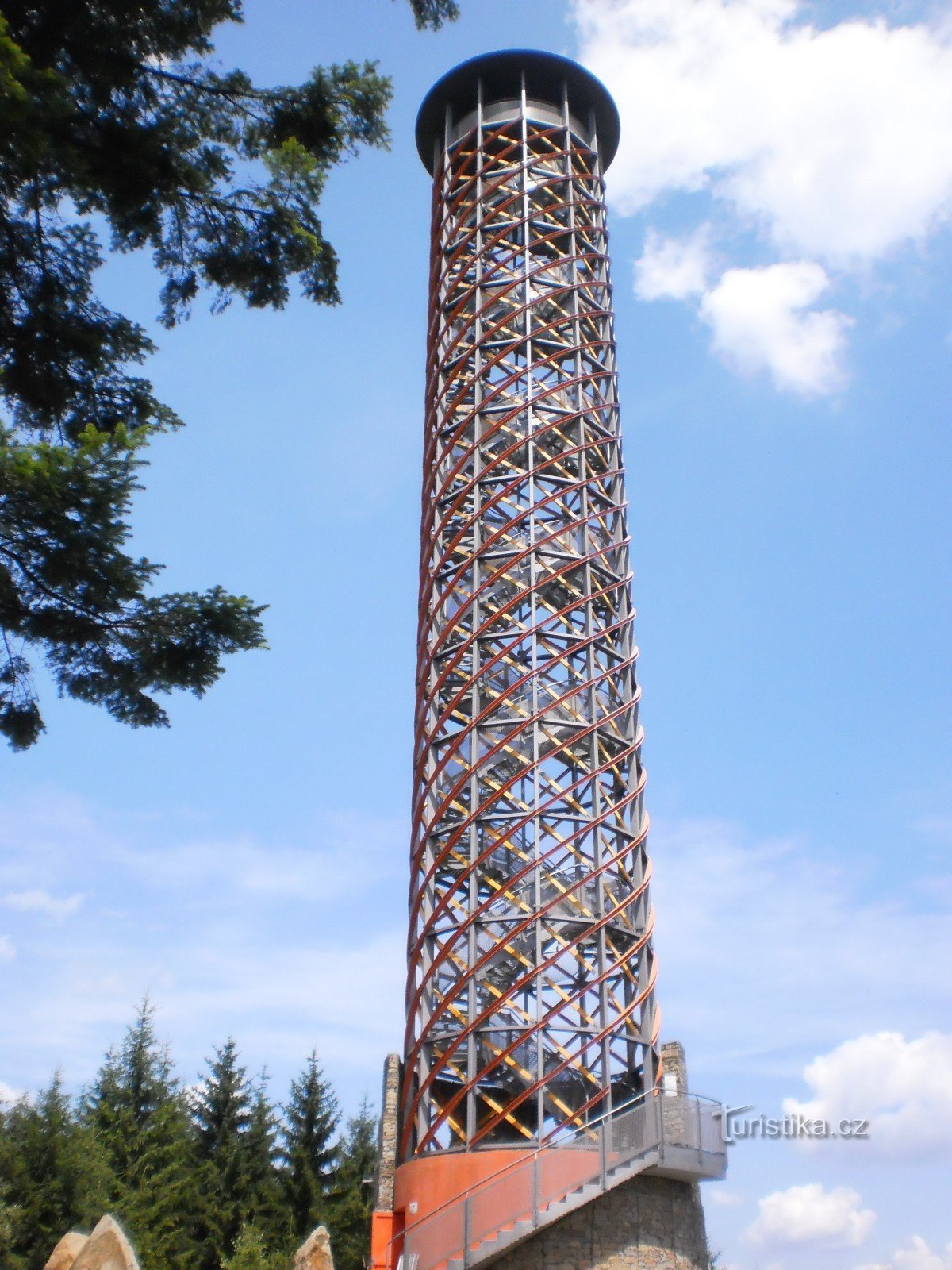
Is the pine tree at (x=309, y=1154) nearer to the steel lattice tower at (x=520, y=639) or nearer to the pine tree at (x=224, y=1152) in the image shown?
the pine tree at (x=224, y=1152)

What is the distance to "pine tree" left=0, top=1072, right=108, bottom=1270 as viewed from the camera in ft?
58.9

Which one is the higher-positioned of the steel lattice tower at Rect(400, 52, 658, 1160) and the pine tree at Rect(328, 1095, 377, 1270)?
the steel lattice tower at Rect(400, 52, 658, 1160)

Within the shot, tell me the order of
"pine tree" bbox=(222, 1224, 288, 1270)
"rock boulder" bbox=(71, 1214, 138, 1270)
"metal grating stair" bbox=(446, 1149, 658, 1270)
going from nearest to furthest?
1. "rock boulder" bbox=(71, 1214, 138, 1270)
2. "metal grating stair" bbox=(446, 1149, 658, 1270)
3. "pine tree" bbox=(222, 1224, 288, 1270)

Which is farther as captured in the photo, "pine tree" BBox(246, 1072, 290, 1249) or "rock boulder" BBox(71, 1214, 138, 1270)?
"pine tree" BBox(246, 1072, 290, 1249)

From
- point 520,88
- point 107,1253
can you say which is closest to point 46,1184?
point 107,1253

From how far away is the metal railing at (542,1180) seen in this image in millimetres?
12133

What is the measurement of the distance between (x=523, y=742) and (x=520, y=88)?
11.7 m

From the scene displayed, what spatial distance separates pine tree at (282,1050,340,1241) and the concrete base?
9.62 meters

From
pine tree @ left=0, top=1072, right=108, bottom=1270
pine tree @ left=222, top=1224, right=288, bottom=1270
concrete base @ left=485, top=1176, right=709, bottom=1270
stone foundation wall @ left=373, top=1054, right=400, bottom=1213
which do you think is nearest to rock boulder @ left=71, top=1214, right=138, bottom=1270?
concrete base @ left=485, top=1176, right=709, bottom=1270

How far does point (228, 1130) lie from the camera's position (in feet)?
73.4

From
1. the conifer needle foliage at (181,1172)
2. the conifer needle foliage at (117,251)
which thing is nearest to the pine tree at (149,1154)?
the conifer needle foliage at (181,1172)

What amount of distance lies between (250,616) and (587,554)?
10.2m

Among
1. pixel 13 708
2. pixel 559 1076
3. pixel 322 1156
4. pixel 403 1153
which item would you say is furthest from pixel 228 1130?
pixel 13 708

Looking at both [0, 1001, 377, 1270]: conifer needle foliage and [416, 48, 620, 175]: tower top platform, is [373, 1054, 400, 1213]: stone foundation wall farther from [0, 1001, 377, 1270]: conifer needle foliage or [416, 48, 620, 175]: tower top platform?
[416, 48, 620, 175]: tower top platform
